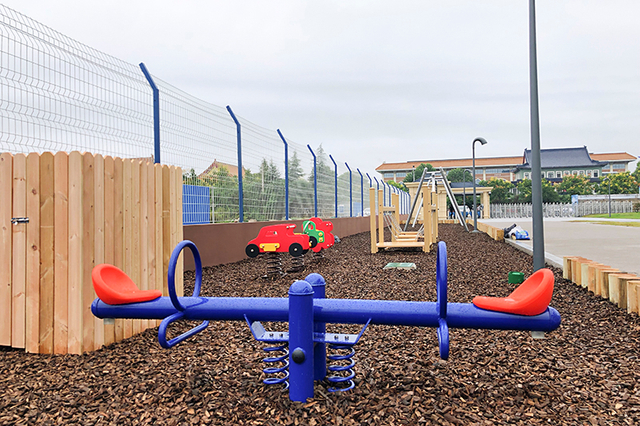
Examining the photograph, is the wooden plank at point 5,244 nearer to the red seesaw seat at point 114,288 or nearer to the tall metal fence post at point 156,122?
the red seesaw seat at point 114,288

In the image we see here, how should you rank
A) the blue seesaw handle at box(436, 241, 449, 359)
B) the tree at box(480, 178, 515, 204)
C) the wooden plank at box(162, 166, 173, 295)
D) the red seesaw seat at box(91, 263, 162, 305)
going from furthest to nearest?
the tree at box(480, 178, 515, 204), the wooden plank at box(162, 166, 173, 295), the red seesaw seat at box(91, 263, 162, 305), the blue seesaw handle at box(436, 241, 449, 359)

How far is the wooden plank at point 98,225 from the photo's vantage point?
3584 millimetres

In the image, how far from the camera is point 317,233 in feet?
33.3

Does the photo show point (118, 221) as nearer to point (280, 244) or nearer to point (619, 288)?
point (280, 244)

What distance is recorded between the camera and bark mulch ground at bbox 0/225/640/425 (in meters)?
2.49

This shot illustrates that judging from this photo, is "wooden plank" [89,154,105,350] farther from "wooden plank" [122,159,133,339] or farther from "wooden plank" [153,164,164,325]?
"wooden plank" [153,164,164,325]

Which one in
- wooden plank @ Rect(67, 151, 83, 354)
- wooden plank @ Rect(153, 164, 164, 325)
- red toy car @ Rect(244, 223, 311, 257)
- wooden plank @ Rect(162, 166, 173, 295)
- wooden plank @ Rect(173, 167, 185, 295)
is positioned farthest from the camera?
red toy car @ Rect(244, 223, 311, 257)

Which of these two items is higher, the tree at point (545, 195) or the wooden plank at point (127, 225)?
the tree at point (545, 195)

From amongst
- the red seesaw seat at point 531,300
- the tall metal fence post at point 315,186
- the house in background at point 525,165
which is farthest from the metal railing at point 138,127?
the house in background at point 525,165

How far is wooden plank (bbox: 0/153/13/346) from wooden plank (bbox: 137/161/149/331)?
982 millimetres

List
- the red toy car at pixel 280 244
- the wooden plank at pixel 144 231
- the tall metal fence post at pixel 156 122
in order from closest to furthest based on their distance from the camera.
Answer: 1. the wooden plank at pixel 144 231
2. the tall metal fence post at pixel 156 122
3. the red toy car at pixel 280 244

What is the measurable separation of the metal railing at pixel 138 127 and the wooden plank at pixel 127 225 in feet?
5.15

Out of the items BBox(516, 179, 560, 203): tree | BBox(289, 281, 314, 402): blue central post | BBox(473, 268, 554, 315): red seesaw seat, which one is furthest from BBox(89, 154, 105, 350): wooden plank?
BBox(516, 179, 560, 203): tree

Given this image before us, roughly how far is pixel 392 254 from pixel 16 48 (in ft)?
29.3
